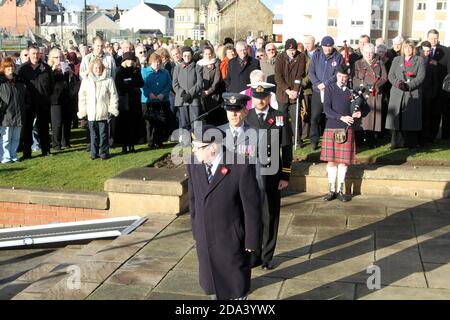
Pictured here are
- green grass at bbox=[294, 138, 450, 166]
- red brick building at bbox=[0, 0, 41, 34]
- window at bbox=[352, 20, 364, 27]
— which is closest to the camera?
green grass at bbox=[294, 138, 450, 166]

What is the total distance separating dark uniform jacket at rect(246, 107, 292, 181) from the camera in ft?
21.7

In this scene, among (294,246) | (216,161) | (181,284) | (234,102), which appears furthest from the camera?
(294,246)

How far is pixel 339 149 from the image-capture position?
9.23m

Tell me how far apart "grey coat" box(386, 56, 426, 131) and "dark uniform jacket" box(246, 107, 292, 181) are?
512 centimetres

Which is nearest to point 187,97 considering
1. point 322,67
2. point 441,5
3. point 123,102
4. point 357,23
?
point 123,102

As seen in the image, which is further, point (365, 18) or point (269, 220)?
point (365, 18)

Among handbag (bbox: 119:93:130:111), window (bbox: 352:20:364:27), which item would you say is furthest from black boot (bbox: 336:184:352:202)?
window (bbox: 352:20:364:27)

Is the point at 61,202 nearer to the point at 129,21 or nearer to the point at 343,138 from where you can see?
the point at 343,138

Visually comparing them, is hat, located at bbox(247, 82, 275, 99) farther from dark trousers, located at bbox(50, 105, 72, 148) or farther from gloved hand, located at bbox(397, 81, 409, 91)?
dark trousers, located at bbox(50, 105, 72, 148)

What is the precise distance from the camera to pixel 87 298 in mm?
5930

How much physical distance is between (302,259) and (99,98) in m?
5.57

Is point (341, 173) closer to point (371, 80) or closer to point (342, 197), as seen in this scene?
point (342, 197)

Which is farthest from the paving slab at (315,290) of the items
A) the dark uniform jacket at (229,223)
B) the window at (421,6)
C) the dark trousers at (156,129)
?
the window at (421,6)

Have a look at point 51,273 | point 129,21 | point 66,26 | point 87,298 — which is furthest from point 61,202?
point 129,21
